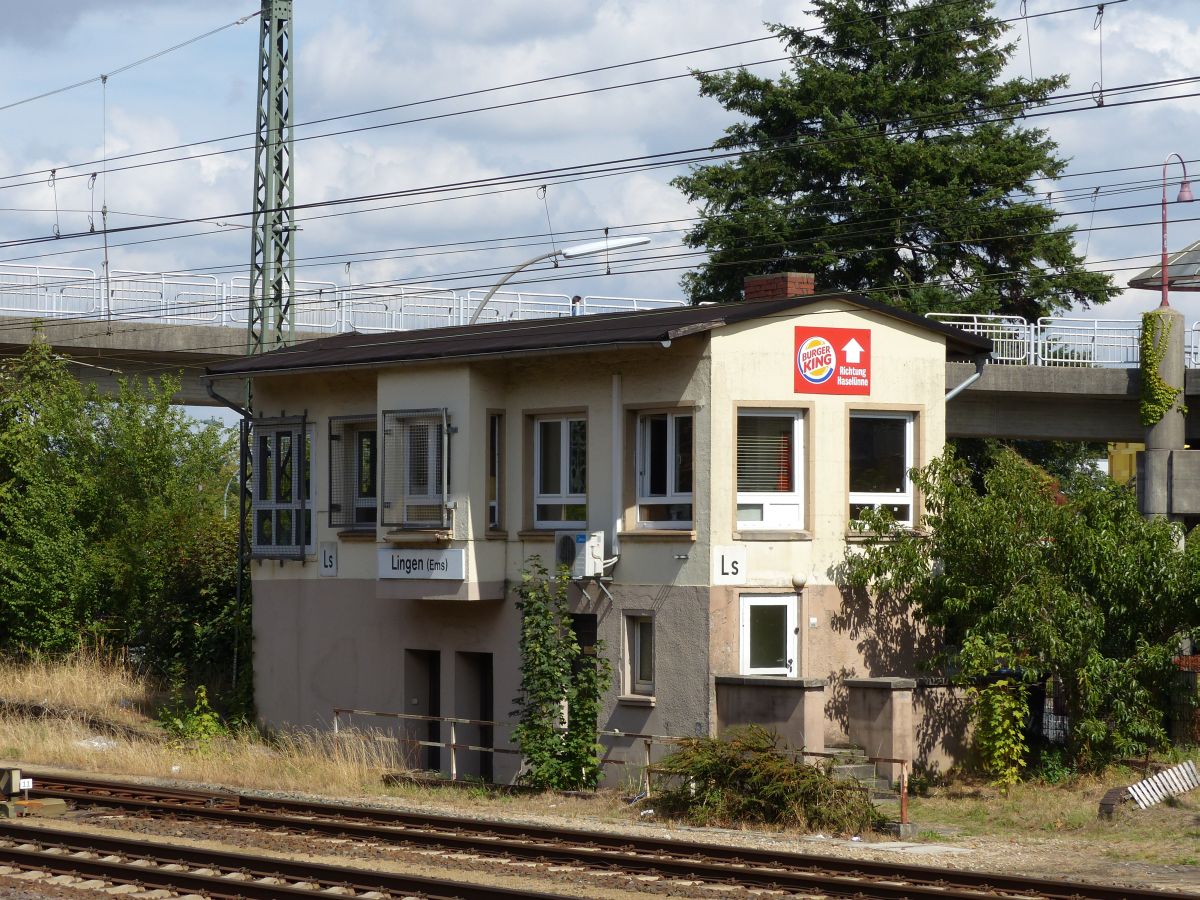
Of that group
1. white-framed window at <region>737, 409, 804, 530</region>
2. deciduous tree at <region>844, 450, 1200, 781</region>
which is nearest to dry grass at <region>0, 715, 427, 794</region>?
white-framed window at <region>737, 409, 804, 530</region>

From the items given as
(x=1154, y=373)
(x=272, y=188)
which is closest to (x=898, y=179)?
(x=1154, y=373)

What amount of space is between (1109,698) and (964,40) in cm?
3262

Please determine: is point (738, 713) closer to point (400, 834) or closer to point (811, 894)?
point (400, 834)

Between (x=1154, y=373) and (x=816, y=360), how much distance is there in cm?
1767

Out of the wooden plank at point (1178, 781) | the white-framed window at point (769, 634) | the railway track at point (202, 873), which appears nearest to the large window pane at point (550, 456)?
the white-framed window at point (769, 634)

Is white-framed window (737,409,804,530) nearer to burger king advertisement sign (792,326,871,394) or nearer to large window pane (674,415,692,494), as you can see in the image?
burger king advertisement sign (792,326,871,394)

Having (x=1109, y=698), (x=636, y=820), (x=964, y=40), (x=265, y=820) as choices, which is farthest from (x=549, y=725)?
(x=964, y=40)

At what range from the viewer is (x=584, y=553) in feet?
69.7

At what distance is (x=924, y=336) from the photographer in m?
22.1

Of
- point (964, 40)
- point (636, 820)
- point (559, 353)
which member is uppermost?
point (964, 40)

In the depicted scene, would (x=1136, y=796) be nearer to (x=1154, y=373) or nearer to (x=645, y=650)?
(x=645, y=650)

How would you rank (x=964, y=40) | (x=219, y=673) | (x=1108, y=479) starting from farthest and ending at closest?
(x=964, y=40) < (x=219, y=673) < (x=1108, y=479)

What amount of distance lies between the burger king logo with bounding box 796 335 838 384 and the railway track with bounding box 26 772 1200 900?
282 inches

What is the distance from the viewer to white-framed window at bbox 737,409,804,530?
2103cm
